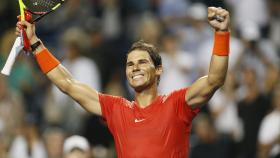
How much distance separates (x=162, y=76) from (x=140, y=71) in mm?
5470

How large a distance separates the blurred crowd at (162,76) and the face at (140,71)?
3846mm

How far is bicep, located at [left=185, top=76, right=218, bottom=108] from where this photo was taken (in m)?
7.07

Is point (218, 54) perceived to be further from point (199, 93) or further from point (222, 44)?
point (199, 93)

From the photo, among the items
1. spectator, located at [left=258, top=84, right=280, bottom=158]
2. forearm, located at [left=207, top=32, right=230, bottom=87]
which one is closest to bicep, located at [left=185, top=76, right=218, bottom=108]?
forearm, located at [left=207, top=32, right=230, bottom=87]

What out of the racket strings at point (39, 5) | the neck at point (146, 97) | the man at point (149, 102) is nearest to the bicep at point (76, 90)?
the man at point (149, 102)

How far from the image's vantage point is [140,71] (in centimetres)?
748

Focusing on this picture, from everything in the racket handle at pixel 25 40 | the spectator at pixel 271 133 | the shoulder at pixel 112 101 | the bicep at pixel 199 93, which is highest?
the racket handle at pixel 25 40

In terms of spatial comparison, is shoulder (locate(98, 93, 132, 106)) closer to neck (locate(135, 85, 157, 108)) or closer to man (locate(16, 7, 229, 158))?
man (locate(16, 7, 229, 158))

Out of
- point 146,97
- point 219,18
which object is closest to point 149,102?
point 146,97

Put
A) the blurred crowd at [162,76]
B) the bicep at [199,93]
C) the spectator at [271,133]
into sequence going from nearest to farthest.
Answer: the bicep at [199,93], the spectator at [271,133], the blurred crowd at [162,76]

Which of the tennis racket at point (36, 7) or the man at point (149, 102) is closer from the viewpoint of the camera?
the man at point (149, 102)

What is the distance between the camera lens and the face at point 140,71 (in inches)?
294

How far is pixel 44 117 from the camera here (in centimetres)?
1312

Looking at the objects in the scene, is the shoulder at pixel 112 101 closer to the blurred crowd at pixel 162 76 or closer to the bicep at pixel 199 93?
the bicep at pixel 199 93
